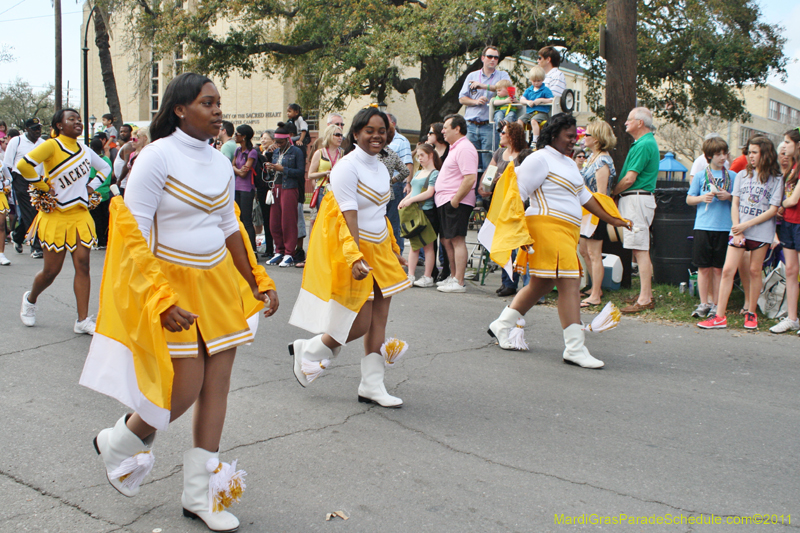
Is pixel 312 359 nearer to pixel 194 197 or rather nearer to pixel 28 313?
pixel 194 197

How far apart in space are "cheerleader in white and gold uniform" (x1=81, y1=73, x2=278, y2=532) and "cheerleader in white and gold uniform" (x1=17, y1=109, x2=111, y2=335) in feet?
11.8

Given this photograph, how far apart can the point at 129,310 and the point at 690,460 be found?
114 inches

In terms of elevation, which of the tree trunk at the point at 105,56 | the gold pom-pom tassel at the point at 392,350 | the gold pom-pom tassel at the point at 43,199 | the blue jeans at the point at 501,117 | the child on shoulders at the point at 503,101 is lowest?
the gold pom-pom tassel at the point at 392,350

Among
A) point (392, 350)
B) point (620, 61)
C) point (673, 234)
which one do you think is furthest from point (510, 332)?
point (620, 61)

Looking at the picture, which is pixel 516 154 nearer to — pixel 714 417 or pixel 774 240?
pixel 774 240

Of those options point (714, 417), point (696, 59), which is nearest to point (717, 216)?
point (714, 417)

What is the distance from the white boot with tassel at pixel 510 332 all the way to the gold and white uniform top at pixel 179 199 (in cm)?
342

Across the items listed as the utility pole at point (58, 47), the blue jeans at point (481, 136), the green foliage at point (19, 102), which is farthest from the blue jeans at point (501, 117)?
the green foliage at point (19, 102)

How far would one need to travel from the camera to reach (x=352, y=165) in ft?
13.9

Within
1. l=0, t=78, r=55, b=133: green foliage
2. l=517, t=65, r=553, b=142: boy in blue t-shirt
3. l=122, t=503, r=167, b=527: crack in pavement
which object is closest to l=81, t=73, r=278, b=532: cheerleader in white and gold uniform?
l=122, t=503, r=167, b=527: crack in pavement

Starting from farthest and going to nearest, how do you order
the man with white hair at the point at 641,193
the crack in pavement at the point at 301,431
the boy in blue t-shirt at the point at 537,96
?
the boy in blue t-shirt at the point at 537,96 < the man with white hair at the point at 641,193 < the crack in pavement at the point at 301,431

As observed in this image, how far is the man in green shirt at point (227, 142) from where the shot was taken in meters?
10.9

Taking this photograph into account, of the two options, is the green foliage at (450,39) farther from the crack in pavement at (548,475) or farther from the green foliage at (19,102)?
the green foliage at (19,102)

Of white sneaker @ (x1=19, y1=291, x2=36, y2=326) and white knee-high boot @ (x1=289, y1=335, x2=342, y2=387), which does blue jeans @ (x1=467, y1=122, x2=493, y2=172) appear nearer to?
white sneaker @ (x1=19, y1=291, x2=36, y2=326)
